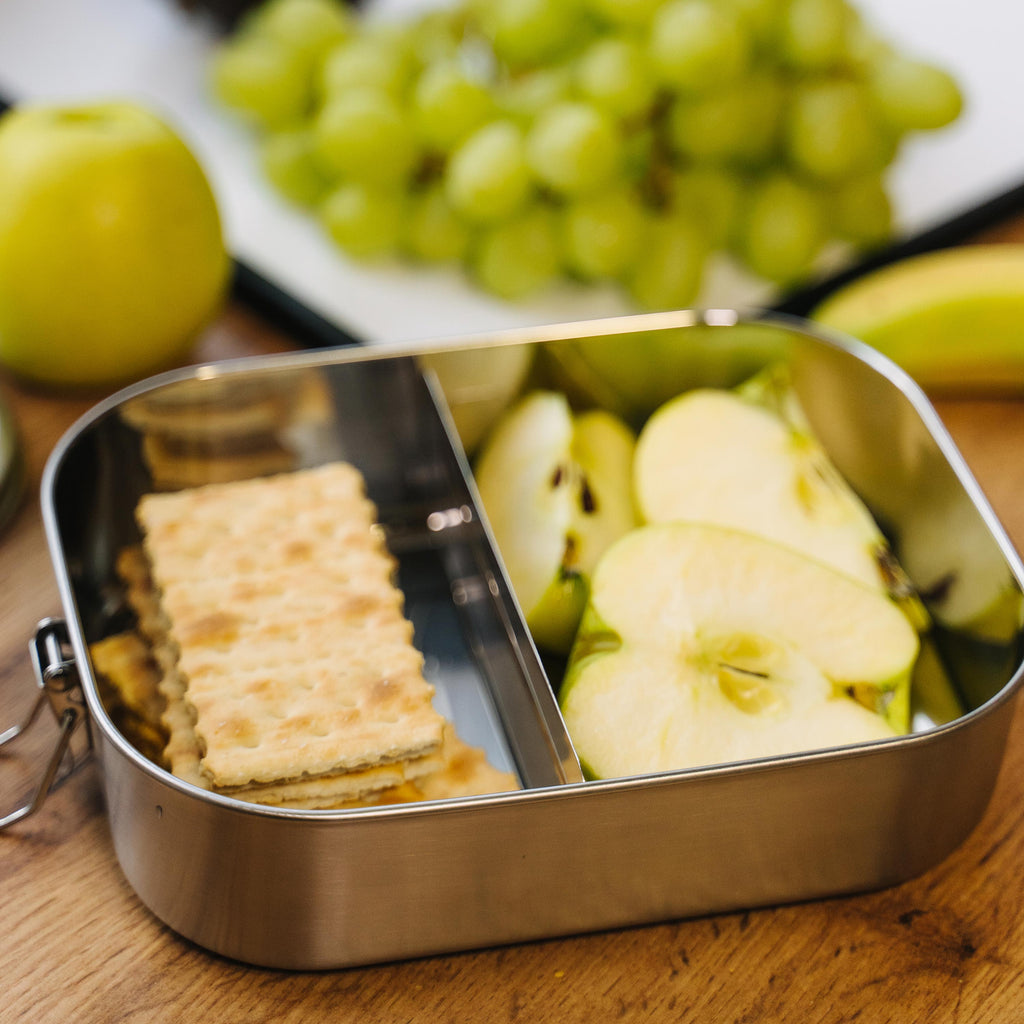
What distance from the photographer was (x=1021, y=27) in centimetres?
137

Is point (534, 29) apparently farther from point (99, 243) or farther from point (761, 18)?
point (99, 243)

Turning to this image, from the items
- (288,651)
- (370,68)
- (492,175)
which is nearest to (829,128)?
(492,175)

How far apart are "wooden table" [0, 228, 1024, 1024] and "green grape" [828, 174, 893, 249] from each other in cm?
55

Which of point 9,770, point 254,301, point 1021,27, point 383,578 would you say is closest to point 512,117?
point 254,301

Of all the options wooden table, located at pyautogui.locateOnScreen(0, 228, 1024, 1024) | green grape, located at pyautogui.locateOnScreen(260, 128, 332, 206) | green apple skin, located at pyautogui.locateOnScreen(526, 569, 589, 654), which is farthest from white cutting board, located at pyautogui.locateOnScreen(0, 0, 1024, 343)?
wooden table, located at pyautogui.locateOnScreen(0, 228, 1024, 1024)

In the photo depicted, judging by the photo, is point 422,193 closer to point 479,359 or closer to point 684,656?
point 479,359

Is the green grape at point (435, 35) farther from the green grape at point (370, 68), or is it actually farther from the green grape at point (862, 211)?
the green grape at point (862, 211)

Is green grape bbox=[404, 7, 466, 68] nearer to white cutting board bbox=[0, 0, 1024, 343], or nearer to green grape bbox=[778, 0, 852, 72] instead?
white cutting board bbox=[0, 0, 1024, 343]

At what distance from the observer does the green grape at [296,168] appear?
99 centimetres

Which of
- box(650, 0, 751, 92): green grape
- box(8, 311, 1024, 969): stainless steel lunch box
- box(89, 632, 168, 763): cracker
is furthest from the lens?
box(650, 0, 751, 92): green grape

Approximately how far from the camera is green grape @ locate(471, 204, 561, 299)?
2.96 ft

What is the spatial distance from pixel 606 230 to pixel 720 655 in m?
0.39

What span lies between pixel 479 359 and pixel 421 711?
0.27m

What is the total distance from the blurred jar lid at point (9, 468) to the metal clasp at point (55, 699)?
7.7 inches
